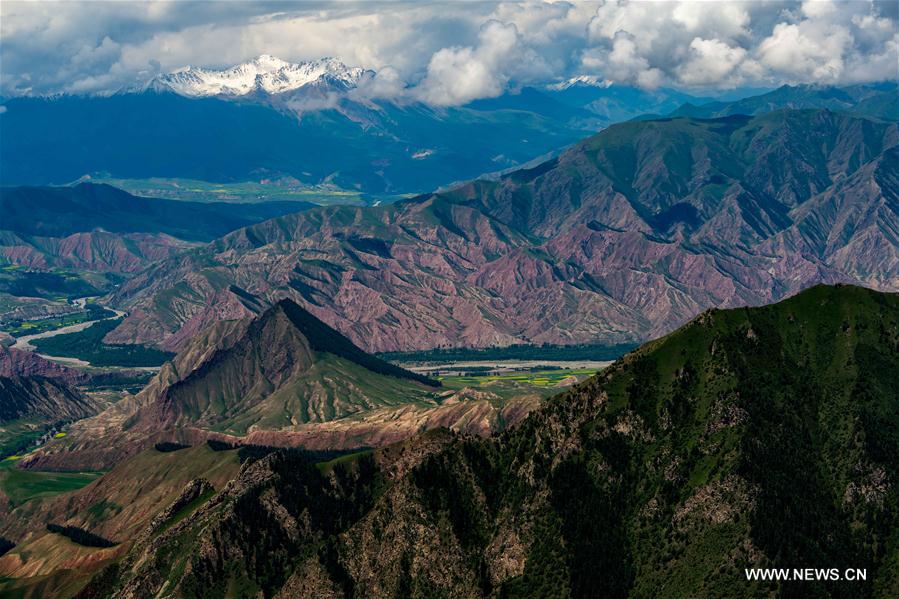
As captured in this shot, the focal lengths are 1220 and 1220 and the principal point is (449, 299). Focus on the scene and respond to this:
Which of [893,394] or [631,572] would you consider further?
[893,394]

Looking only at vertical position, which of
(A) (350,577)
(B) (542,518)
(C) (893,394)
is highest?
(C) (893,394)

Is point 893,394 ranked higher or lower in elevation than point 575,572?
higher

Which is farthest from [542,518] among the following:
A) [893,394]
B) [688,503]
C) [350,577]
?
[893,394]

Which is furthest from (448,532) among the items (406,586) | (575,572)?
(575,572)

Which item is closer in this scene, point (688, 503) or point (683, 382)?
point (688, 503)

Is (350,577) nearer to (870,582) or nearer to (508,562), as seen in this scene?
(508,562)

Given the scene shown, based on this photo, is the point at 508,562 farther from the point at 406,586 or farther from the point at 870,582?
the point at 870,582

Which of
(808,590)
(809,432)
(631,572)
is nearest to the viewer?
(808,590)

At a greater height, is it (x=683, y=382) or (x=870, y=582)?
(x=683, y=382)

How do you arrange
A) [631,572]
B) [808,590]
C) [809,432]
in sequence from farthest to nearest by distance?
[809,432], [631,572], [808,590]
